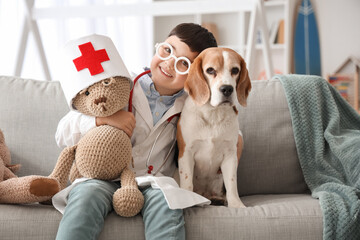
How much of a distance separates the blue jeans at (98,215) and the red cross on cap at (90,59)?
0.36 meters

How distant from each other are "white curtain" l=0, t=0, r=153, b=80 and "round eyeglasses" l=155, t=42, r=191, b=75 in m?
0.58

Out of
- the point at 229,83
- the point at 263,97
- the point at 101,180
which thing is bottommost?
the point at 101,180

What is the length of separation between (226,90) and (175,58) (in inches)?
10.3

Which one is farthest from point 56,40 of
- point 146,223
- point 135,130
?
point 146,223

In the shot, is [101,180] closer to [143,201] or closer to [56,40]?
[143,201]

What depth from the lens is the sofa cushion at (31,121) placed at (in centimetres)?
169

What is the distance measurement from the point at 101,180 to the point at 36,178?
187 mm

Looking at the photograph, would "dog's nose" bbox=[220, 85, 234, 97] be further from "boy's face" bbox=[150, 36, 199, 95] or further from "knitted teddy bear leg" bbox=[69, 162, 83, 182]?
"knitted teddy bear leg" bbox=[69, 162, 83, 182]

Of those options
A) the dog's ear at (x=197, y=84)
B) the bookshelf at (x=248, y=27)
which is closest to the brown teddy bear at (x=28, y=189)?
the dog's ear at (x=197, y=84)

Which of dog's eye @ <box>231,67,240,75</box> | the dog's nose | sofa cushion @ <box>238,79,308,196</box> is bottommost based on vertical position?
sofa cushion @ <box>238,79,308,196</box>

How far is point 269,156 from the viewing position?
1.75 meters

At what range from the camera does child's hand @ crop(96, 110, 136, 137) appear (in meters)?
1.41

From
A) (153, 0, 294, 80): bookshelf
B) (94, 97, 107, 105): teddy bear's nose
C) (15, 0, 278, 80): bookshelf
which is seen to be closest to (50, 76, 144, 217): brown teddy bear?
(94, 97, 107, 105): teddy bear's nose

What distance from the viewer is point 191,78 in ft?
4.69
